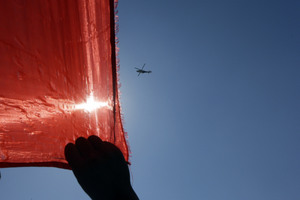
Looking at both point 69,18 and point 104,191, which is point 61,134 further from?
point 69,18

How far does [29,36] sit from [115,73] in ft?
2.37

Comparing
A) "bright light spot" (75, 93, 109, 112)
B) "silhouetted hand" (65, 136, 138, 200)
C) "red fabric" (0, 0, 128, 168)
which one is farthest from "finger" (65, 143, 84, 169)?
"bright light spot" (75, 93, 109, 112)

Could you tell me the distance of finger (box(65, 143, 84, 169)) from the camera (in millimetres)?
1002

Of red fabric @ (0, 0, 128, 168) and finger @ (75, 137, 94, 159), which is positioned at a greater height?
red fabric @ (0, 0, 128, 168)

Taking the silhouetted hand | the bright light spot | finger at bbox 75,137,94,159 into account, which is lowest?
the silhouetted hand

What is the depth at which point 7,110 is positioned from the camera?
855mm

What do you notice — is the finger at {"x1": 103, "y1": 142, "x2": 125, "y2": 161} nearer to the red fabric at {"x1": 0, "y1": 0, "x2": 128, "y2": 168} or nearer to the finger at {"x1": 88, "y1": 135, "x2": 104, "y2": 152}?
the finger at {"x1": 88, "y1": 135, "x2": 104, "y2": 152}

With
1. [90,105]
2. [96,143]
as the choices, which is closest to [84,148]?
[96,143]

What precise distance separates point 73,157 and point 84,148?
8cm

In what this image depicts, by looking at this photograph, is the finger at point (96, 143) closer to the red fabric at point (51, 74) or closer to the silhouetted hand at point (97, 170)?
the silhouetted hand at point (97, 170)

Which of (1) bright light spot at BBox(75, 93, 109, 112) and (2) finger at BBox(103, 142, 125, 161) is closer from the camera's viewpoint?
(2) finger at BBox(103, 142, 125, 161)

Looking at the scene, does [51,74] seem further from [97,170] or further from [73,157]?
[97,170]

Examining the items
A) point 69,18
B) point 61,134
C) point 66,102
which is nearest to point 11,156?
point 61,134

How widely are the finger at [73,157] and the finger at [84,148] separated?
0.02m
